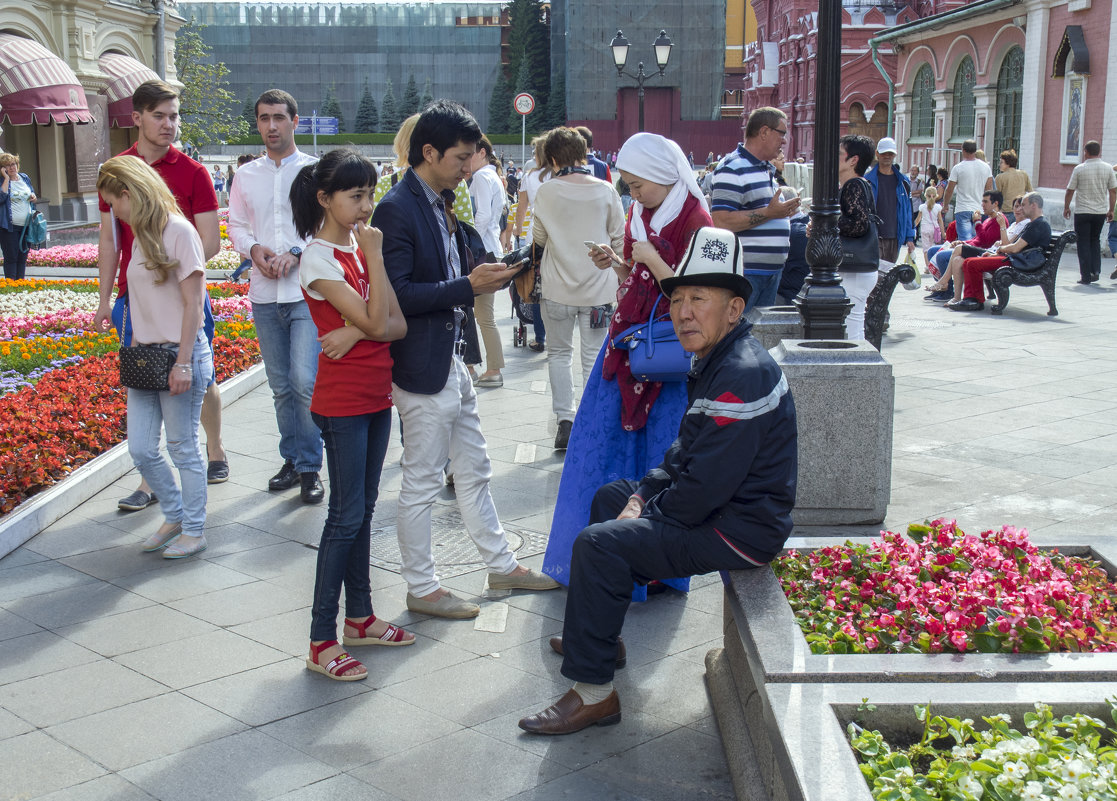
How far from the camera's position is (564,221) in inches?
280

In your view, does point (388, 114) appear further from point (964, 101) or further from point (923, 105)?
point (964, 101)

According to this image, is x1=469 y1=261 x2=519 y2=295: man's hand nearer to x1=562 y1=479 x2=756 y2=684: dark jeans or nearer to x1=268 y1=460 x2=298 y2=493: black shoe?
x1=562 y1=479 x2=756 y2=684: dark jeans

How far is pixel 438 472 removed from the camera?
4.61m

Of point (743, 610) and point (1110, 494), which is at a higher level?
point (743, 610)

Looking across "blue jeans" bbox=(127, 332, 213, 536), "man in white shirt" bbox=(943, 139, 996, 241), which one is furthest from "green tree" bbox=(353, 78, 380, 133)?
"blue jeans" bbox=(127, 332, 213, 536)

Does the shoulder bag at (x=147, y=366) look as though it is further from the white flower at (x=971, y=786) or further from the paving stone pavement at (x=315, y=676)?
the white flower at (x=971, y=786)

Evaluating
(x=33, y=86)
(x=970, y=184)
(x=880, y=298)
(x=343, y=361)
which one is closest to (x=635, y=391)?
(x=343, y=361)

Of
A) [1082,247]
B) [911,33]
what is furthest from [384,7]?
[1082,247]

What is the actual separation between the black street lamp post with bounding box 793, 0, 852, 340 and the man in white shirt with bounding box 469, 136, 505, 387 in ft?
11.7

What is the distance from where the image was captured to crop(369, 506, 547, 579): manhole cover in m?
5.34

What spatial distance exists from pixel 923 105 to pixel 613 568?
3517 cm

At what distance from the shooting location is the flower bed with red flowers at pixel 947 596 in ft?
10.5

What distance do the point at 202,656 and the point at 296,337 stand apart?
2.44 metres

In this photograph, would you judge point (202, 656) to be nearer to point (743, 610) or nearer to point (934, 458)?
point (743, 610)
